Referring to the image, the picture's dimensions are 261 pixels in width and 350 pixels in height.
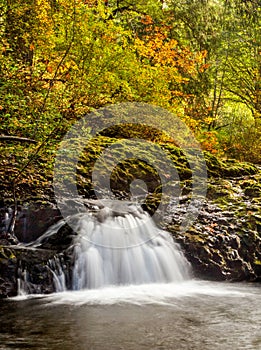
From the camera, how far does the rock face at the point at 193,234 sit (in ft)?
19.3

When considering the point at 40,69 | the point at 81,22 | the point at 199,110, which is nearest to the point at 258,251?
the point at 40,69

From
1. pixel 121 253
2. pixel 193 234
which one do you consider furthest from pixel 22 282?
pixel 193 234

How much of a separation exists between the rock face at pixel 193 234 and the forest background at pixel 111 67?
2.73 ft

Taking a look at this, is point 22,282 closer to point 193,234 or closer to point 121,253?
point 121,253

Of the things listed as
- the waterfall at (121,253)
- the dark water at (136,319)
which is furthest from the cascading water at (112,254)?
the dark water at (136,319)

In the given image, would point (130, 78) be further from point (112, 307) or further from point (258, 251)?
point (112, 307)

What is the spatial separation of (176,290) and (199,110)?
9833mm

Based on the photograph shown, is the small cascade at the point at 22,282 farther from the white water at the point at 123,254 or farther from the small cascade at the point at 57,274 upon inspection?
the white water at the point at 123,254

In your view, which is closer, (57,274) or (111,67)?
(57,274)

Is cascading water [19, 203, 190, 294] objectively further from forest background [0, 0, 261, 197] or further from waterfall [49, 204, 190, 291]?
forest background [0, 0, 261, 197]

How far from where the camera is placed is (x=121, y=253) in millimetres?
6859

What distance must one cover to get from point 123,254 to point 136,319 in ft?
6.84

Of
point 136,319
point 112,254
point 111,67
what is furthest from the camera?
point 111,67

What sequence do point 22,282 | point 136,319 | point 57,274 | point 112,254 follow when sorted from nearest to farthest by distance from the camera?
point 136,319
point 22,282
point 57,274
point 112,254
